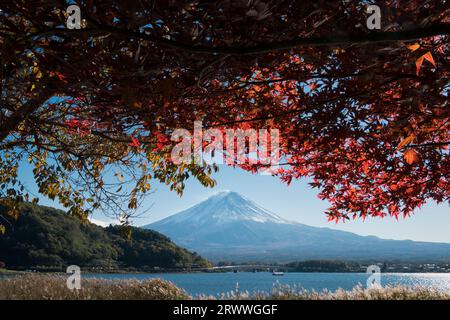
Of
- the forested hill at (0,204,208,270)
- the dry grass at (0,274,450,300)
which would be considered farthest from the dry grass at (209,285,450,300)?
the forested hill at (0,204,208,270)

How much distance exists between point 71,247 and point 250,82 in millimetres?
66223

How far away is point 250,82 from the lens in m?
5.35

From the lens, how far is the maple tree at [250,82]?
3.33m

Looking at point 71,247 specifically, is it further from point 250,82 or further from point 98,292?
point 250,82

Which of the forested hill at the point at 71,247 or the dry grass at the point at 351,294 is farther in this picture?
the forested hill at the point at 71,247

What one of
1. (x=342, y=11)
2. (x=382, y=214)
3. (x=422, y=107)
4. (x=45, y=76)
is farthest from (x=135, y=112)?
(x=382, y=214)

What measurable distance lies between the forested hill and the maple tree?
54.6 m

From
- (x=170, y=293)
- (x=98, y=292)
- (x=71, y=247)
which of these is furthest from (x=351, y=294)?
(x=71, y=247)

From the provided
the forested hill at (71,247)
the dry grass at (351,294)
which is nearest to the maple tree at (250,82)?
the dry grass at (351,294)

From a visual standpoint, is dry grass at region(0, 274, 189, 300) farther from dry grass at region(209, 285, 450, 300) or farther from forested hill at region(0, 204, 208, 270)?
forested hill at region(0, 204, 208, 270)

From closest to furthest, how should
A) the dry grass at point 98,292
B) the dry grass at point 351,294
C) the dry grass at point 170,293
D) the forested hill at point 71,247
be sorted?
the dry grass at point 351,294 → the dry grass at point 170,293 → the dry grass at point 98,292 → the forested hill at point 71,247

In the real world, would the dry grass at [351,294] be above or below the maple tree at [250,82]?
below

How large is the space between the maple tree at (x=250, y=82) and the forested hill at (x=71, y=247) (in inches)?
2151

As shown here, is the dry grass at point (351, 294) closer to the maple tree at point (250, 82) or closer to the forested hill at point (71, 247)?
the maple tree at point (250, 82)
